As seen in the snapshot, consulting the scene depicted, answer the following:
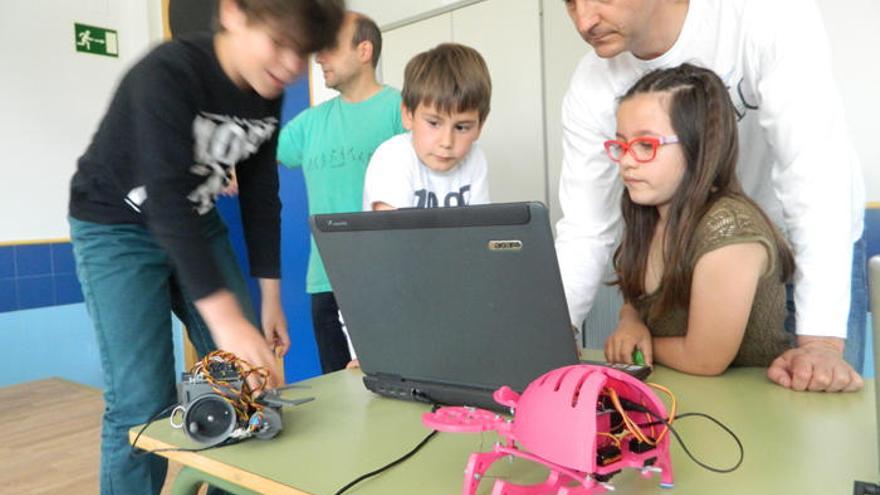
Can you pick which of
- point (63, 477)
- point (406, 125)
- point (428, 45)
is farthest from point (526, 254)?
point (428, 45)

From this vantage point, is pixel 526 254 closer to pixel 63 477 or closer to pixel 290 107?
pixel 63 477

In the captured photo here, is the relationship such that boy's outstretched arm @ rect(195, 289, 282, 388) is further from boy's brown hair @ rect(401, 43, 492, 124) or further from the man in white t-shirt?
boy's brown hair @ rect(401, 43, 492, 124)

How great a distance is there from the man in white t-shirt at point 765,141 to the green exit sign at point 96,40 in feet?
9.96

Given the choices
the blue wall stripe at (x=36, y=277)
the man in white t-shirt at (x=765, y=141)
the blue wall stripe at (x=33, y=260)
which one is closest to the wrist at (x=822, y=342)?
the man in white t-shirt at (x=765, y=141)

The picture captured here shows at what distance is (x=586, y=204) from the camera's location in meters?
1.21

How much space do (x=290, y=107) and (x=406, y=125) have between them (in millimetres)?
1918

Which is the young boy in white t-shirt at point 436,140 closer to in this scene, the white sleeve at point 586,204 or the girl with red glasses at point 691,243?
the white sleeve at point 586,204

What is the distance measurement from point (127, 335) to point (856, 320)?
1.21 metres

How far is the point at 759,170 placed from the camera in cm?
119

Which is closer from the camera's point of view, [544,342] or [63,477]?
[544,342]

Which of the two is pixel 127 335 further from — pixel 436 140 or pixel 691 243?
pixel 691 243

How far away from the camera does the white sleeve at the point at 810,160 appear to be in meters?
0.93

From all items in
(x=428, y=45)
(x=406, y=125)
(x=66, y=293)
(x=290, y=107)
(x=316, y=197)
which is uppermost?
(x=428, y=45)

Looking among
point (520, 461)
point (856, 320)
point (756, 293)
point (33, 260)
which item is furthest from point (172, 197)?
point (33, 260)
